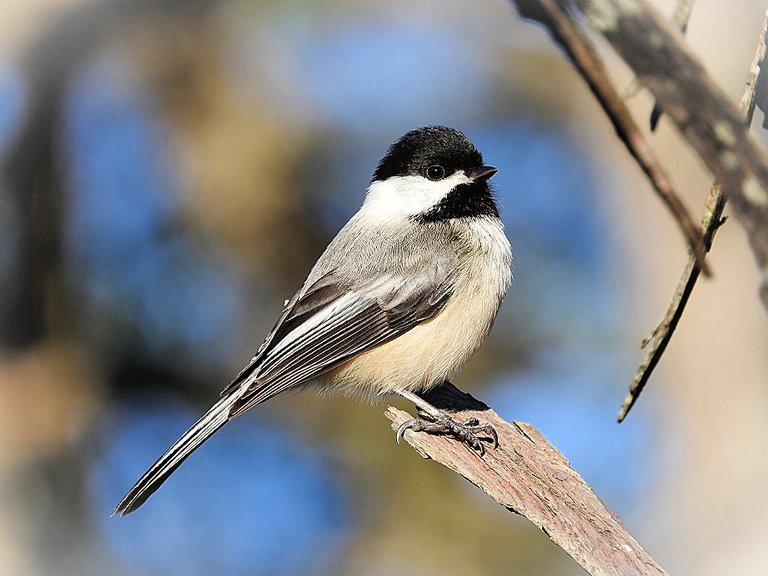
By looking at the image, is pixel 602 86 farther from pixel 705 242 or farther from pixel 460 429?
pixel 460 429

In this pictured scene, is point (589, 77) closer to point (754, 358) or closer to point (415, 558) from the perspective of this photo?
point (754, 358)

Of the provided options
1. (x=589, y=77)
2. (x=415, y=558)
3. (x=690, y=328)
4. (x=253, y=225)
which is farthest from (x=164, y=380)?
(x=589, y=77)

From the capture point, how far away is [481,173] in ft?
4.63

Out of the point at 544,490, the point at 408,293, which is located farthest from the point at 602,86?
the point at 408,293

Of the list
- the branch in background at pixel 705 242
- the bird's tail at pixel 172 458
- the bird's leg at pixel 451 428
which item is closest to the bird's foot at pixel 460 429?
the bird's leg at pixel 451 428

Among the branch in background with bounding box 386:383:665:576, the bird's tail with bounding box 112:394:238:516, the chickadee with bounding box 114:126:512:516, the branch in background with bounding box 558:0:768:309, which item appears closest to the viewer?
the branch in background with bounding box 558:0:768:309

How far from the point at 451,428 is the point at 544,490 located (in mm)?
277

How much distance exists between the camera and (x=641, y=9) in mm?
400

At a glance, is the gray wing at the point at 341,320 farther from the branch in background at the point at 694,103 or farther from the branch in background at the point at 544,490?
the branch in background at the point at 694,103

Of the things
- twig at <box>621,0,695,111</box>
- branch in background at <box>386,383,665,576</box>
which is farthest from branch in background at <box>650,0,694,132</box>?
branch in background at <box>386,383,665,576</box>

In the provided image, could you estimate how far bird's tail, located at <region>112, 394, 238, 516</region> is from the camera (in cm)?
123

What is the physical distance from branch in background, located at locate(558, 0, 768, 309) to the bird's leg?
856mm

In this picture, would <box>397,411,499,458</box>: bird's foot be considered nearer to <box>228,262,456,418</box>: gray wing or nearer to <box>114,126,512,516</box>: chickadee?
<box>114,126,512,516</box>: chickadee

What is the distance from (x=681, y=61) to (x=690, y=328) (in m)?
1.44
